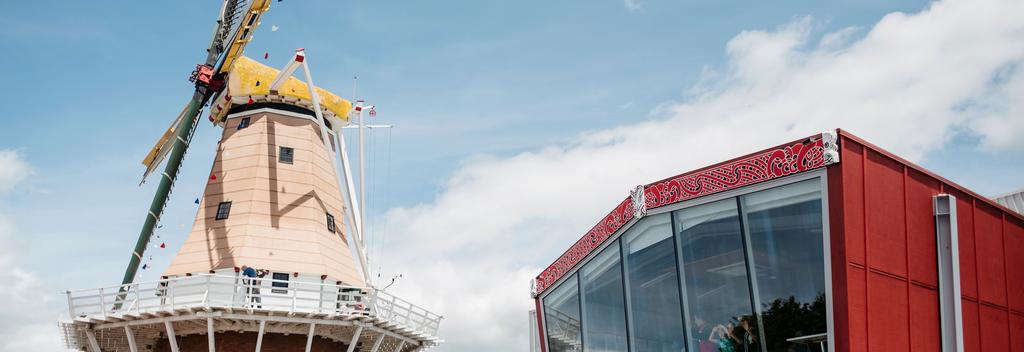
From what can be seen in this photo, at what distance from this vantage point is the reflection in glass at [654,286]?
62.2 feet

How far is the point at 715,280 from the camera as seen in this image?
17.5 m

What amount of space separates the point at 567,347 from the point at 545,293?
207 cm

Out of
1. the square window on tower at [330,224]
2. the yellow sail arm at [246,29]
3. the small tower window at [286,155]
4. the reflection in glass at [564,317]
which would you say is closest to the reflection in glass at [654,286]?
the reflection in glass at [564,317]

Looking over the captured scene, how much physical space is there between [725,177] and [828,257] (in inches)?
115

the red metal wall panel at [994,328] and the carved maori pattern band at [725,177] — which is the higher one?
the carved maori pattern band at [725,177]

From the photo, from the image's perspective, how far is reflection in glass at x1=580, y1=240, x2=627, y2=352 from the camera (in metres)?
21.4

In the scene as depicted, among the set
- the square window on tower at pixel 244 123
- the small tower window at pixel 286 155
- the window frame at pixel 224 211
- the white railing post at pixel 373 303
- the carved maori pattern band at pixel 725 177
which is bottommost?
the white railing post at pixel 373 303

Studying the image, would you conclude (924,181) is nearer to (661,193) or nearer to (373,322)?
(661,193)

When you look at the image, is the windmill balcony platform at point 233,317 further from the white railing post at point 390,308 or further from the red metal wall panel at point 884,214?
the red metal wall panel at point 884,214

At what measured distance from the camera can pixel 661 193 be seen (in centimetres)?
1923

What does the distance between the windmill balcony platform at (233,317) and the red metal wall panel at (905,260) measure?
14073mm

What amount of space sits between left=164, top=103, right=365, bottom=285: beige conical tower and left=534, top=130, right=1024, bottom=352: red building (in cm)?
1348

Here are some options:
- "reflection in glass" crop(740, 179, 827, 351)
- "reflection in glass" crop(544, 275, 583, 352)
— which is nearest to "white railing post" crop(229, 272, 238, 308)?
"reflection in glass" crop(544, 275, 583, 352)

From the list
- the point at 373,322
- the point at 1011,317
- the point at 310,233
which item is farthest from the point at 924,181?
the point at 310,233
